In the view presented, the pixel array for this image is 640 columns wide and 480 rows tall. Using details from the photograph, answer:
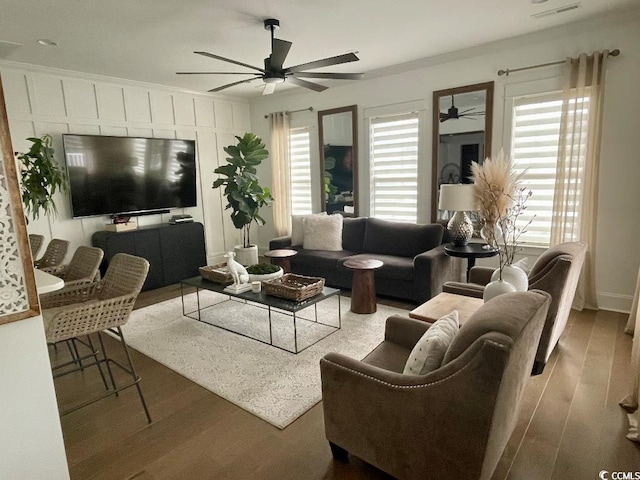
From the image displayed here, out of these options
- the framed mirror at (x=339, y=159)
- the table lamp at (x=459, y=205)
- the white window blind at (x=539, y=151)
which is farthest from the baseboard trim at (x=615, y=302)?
the framed mirror at (x=339, y=159)

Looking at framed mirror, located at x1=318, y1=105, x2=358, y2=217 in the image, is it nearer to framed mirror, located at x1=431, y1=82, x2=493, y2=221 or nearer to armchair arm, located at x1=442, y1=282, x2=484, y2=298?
framed mirror, located at x1=431, y1=82, x2=493, y2=221

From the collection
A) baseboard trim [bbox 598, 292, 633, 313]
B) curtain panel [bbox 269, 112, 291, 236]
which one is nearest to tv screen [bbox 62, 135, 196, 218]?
curtain panel [bbox 269, 112, 291, 236]

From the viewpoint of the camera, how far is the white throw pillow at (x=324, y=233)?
5082mm

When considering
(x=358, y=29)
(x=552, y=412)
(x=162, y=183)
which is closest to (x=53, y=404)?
(x=552, y=412)

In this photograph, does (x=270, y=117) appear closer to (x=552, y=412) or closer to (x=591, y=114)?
(x=591, y=114)

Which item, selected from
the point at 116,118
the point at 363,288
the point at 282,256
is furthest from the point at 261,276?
the point at 116,118

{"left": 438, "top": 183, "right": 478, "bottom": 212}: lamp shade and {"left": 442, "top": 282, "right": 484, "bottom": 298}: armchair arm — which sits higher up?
{"left": 438, "top": 183, "right": 478, "bottom": 212}: lamp shade

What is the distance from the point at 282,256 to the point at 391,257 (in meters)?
1.31

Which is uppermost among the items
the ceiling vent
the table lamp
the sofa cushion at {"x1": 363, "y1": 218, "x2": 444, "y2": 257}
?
the ceiling vent

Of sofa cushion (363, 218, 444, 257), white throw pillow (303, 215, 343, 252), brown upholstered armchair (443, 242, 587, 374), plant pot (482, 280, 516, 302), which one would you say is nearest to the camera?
plant pot (482, 280, 516, 302)

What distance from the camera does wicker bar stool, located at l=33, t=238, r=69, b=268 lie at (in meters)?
3.28

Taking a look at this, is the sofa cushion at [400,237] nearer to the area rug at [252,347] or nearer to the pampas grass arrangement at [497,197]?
the area rug at [252,347]

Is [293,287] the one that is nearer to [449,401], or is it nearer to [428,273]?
[428,273]

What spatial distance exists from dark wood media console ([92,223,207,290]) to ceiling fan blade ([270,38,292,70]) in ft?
9.66
